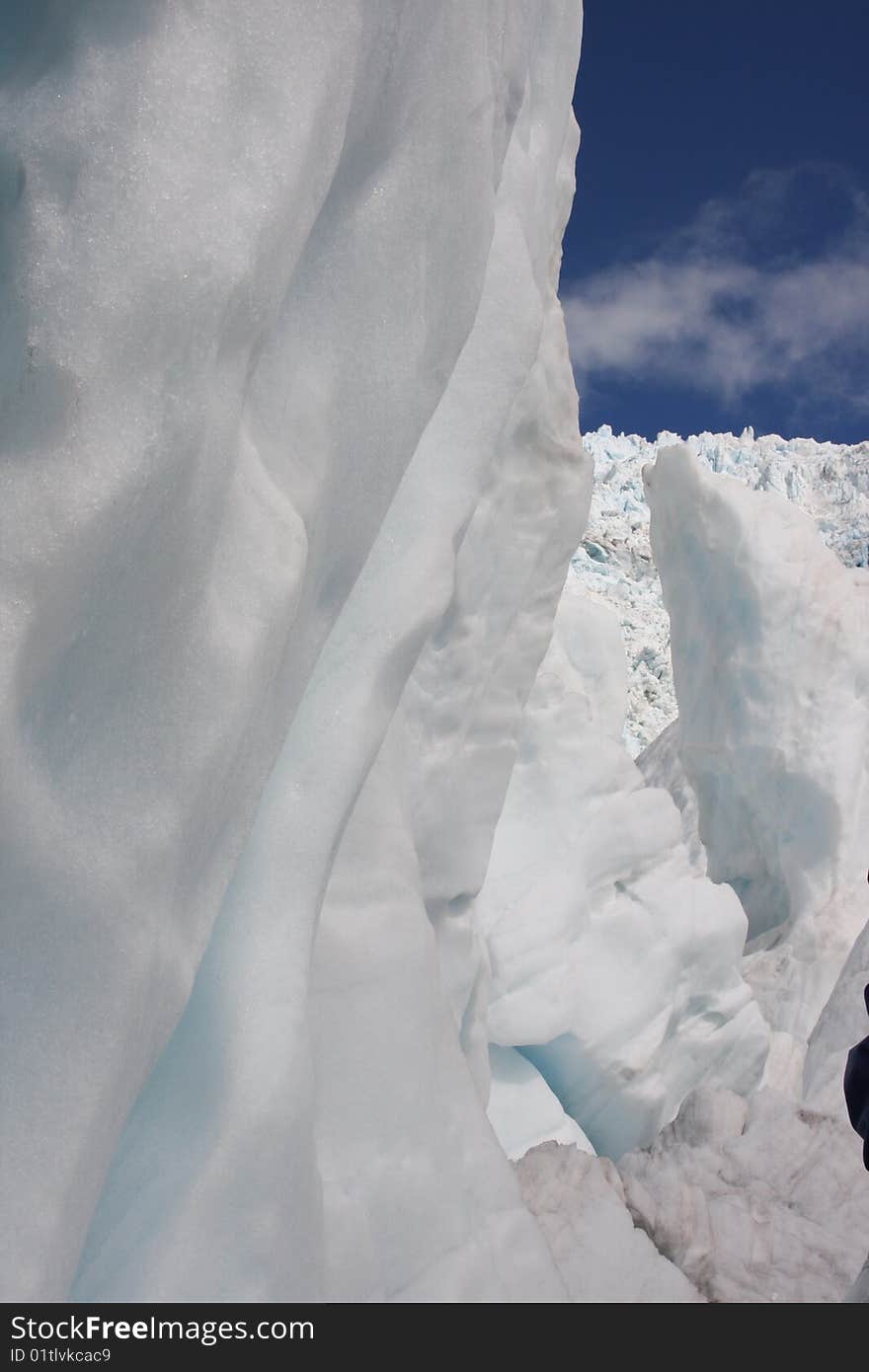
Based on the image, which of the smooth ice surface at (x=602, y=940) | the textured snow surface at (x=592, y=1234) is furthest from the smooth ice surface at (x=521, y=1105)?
the textured snow surface at (x=592, y=1234)

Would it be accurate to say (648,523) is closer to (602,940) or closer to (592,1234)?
(602,940)

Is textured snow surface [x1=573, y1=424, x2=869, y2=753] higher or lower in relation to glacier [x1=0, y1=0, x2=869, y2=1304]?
higher

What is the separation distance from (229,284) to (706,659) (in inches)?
254

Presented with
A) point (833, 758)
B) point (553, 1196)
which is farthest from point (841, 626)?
point (553, 1196)

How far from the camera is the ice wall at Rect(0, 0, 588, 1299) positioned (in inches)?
40.7

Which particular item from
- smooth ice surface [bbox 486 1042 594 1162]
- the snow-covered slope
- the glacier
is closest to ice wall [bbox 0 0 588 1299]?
the glacier

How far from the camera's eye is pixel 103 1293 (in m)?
1.27

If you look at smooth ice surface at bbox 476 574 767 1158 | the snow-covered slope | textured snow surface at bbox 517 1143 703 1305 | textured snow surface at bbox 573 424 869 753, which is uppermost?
textured snow surface at bbox 573 424 869 753

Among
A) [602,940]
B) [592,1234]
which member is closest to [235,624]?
[592,1234]

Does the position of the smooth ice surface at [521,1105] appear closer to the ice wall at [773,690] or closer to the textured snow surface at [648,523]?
the ice wall at [773,690]

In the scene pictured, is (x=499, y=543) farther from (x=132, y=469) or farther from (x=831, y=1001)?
(x=831, y=1001)

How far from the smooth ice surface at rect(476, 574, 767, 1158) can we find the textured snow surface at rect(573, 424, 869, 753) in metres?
11.6

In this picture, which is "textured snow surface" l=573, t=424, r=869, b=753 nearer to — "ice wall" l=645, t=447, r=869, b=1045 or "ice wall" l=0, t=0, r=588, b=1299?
"ice wall" l=645, t=447, r=869, b=1045

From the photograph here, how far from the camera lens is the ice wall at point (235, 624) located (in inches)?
40.7
